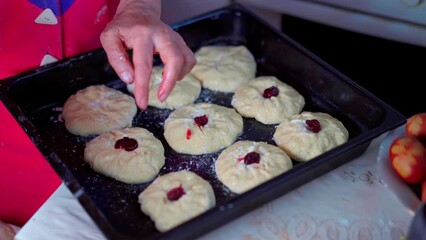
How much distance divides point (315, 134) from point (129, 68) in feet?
1.79

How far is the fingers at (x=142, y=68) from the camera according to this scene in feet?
3.90

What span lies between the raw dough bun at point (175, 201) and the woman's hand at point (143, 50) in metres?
0.21

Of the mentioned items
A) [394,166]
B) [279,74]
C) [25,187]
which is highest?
[394,166]

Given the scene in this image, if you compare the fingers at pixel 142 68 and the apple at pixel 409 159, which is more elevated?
the fingers at pixel 142 68

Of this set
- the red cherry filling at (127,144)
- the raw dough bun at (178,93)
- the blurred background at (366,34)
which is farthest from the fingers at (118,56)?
the blurred background at (366,34)

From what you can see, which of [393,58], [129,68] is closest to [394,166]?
[129,68]

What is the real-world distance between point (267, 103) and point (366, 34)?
52cm

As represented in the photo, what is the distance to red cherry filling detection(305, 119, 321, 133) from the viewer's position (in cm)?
145

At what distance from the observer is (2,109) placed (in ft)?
5.10

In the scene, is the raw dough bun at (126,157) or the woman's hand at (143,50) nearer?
the woman's hand at (143,50)

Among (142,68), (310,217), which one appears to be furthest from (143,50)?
(310,217)

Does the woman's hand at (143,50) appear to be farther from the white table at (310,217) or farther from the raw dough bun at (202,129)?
the white table at (310,217)

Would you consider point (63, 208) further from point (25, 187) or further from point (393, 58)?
point (393, 58)

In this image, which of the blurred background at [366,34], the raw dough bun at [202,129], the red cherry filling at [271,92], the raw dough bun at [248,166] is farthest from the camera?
the blurred background at [366,34]
